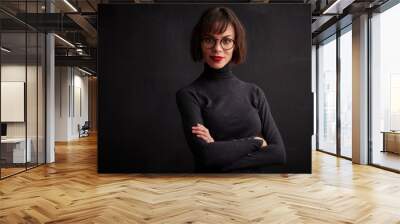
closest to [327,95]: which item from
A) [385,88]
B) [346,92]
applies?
[346,92]

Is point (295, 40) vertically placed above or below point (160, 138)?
above

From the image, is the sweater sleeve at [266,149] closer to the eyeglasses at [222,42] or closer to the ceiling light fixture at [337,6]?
the eyeglasses at [222,42]

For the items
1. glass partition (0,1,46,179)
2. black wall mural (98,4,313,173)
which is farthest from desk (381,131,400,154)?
glass partition (0,1,46,179)

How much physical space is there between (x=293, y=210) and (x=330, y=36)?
275 inches

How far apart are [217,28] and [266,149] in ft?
6.61

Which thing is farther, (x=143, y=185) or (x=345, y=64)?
(x=345, y=64)

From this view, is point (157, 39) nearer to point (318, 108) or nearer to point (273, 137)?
point (273, 137)

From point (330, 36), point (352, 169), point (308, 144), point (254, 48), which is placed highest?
point (330, 36)

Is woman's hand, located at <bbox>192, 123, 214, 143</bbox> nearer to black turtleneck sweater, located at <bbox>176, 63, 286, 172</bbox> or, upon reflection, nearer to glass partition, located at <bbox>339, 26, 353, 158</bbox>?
black turtleneck sweater, located at <bbox>176, 63, 286, 172</bbox>

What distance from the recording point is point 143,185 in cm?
624

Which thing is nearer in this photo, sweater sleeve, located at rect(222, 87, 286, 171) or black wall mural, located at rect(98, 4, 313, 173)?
sweater sleeve, located at rect(222, 87, 286, 171)

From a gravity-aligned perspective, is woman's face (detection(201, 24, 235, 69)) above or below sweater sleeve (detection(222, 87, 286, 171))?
above

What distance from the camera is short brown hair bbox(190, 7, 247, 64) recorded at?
5.58 meters

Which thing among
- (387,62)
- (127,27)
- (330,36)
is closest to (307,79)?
(387,62)
